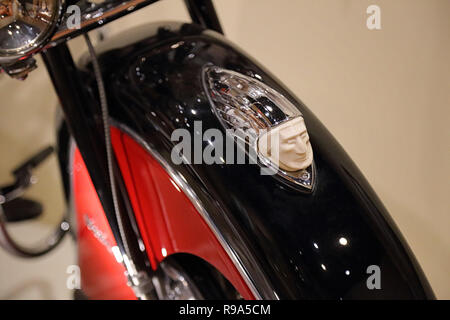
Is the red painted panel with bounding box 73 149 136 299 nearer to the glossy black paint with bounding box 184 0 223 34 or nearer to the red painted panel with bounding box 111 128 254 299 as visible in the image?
the red painted panel with bounding box 111 128 254 299

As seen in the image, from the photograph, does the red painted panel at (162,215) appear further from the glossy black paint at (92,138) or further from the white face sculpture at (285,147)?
the white face sculpture at (285,147)

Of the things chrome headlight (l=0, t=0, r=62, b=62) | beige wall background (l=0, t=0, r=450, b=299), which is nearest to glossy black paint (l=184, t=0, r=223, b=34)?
chrome headlight (l=0, t=0, r=62, b=62)

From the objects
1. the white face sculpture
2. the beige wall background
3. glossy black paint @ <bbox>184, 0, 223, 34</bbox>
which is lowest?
the beige wall background

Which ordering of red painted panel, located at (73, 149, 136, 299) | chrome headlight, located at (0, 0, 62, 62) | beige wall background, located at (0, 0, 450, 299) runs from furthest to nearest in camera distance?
beige wall background, located at (0, 0, 450, 299), red painted panel, located at (73, 149, 136, 299), chrome headlight, located at (0, 0, 62, 62)

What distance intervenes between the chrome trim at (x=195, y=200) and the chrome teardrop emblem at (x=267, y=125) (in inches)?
3.8

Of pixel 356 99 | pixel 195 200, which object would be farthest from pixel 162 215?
pixel 356 99

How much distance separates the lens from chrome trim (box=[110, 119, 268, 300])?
547mm

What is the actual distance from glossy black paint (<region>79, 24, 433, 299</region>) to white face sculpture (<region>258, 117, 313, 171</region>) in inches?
1.1

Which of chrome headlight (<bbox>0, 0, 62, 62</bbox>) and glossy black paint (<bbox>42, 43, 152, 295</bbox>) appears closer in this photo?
chrome headlight (<bbox>0, 0, 62, 62</bbox>)

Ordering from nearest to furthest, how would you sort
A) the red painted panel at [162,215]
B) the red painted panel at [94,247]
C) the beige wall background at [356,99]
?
the red painted panel at [162,215] < the red painted panel at [94,247] < the beige wall background at [356,99]

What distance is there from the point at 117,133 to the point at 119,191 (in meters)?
0.09

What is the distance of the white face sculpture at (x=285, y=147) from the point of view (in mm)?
559

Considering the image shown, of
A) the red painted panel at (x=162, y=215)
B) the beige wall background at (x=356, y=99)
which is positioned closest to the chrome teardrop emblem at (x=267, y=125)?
the red painted panel at (x=162, y=215)

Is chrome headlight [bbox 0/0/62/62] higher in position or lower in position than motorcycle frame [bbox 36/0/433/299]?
higher
